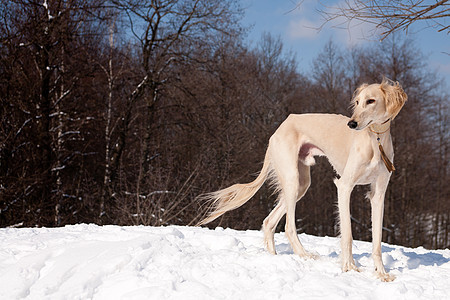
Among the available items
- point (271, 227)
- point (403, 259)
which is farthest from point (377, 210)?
point (271, 227)

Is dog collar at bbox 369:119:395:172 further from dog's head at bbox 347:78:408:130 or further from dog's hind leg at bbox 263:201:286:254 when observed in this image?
dog's hind leg at bbox 263:201:286:254

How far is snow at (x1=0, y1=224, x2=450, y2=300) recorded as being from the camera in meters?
3.16

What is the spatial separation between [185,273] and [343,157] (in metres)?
1.81

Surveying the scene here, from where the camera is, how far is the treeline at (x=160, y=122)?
11414 millimetres

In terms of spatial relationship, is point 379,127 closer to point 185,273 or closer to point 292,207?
point 292,207

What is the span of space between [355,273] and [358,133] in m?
1.20

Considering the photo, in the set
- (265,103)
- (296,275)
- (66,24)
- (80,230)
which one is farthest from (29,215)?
(265,103)

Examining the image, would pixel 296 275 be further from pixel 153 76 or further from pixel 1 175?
pixel 153 76

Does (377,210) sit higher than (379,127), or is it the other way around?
(379,127)

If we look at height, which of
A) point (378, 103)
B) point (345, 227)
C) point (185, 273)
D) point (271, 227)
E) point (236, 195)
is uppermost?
point (378, 103)

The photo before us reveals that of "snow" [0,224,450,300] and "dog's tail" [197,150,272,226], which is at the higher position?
"dog's tail" [197,150,272,226]

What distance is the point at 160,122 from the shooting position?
54.2 ft

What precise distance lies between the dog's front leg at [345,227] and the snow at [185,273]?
3.9 inches

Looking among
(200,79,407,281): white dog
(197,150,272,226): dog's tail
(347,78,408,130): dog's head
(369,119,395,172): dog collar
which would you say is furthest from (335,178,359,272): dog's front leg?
(197,150,272,226): dog's tail
